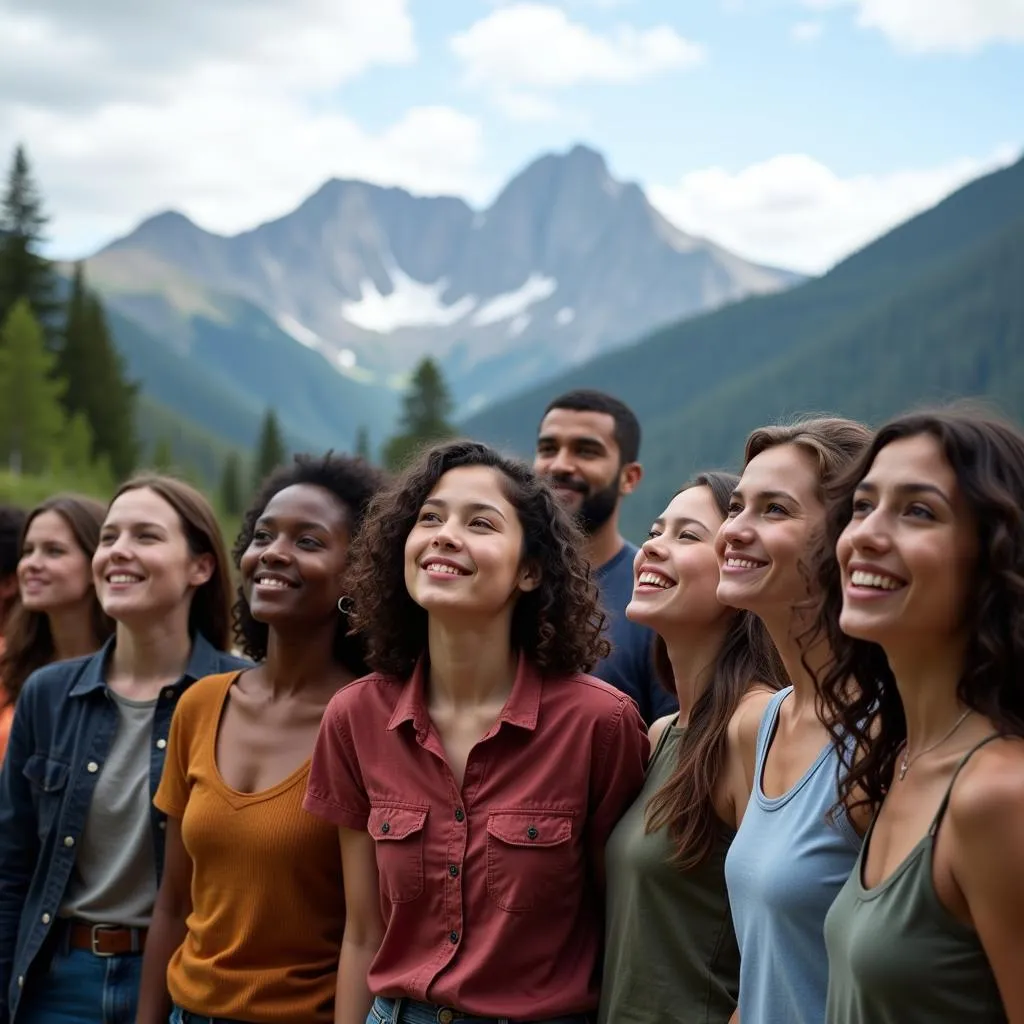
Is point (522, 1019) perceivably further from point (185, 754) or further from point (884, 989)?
point (185, 754)

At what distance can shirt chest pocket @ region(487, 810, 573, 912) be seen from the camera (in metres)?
3.46

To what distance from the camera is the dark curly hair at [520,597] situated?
3965 millimetres

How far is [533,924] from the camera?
3.48 metres

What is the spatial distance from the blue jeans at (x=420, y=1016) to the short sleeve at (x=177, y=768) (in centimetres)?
108

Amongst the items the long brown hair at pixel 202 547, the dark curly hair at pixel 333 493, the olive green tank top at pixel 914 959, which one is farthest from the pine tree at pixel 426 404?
the olive green tank top at pixel 914 959

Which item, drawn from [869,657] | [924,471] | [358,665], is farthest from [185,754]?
[924,471]

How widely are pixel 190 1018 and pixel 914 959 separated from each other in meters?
2.41

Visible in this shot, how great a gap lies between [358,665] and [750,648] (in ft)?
4.80

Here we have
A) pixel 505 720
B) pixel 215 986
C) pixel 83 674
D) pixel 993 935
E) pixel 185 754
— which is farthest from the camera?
pixel 83 674

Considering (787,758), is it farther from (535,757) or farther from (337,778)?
(337,778)

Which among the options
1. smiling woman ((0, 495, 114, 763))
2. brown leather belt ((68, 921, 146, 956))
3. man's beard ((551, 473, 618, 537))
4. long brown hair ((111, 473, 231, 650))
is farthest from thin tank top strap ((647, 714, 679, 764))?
smiling woman ((0, 495, 114, 763))

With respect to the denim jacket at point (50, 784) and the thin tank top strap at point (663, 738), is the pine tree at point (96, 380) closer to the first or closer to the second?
the denim jacket at point (50, 784)

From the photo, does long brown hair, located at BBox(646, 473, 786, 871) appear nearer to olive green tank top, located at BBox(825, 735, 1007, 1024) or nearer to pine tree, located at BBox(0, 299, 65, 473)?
olive green tank top, located at BBox(825, 735, 1007, 1024)

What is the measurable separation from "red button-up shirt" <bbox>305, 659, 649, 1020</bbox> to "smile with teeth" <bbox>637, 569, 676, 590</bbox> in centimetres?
33
